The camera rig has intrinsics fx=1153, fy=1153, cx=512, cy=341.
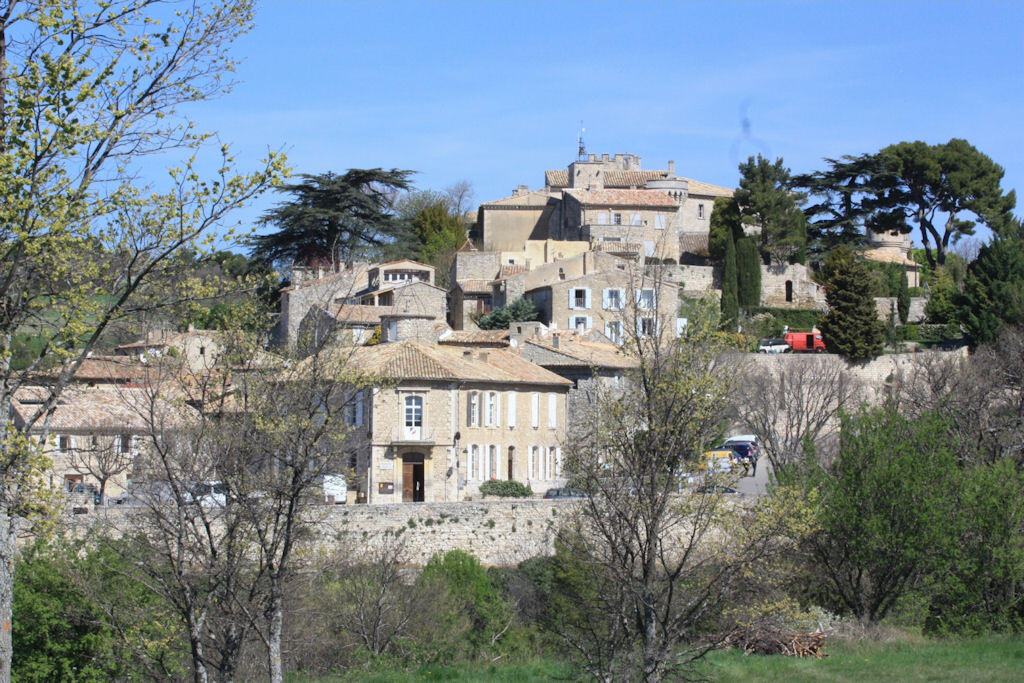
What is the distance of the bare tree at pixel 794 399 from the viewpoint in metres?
37.8

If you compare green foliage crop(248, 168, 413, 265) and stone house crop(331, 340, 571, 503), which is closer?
stone house crop(331, 340, 571, 503)

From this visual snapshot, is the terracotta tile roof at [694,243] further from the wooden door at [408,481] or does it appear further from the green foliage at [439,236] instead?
the wooden door at [408,481]

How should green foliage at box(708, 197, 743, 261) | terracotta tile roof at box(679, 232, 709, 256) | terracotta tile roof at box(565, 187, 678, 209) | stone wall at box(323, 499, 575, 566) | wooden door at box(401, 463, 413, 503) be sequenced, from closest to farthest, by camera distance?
1. stone wall at box(323, 499, 575, 566)
2. wooden door at box(401, 463, 413, 503)
3. green foliage at box(708, 197, 743, 261)
4. terracotta tile roof at box(679, 232, 709, 256)
5. terracotta tile roof at box(565, 187, 678, 209)

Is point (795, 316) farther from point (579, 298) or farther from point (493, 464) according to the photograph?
point (493, 464)

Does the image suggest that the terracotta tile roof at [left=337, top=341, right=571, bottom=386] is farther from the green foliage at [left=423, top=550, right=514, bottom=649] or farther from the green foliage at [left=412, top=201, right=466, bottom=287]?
the green foliage at [left=412, top=201, right=466, bottom=287]

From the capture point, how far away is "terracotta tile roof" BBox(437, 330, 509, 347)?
44.7 metres

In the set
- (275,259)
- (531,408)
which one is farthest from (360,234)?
(531,408)

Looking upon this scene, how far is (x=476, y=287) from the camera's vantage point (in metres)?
57.2

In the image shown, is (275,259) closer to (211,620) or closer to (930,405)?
(930,405)

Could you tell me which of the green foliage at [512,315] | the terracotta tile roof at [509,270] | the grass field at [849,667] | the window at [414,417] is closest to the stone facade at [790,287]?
the terracotta tile roof at [509,270]

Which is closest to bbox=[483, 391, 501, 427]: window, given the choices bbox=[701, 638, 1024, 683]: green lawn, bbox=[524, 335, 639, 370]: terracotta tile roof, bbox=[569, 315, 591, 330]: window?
bbox=[524, 335, 639, 370]: terracotta tile roof

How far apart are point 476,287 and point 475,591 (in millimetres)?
31796

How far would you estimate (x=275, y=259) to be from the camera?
191 ft

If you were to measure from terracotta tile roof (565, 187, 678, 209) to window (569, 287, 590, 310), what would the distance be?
1408cm
